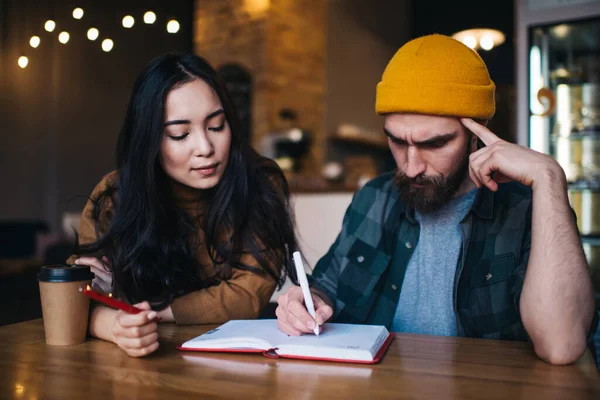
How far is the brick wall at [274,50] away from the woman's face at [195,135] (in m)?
4.00

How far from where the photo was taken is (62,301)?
Result: 1099 millimetres

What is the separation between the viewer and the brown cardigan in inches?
51.2

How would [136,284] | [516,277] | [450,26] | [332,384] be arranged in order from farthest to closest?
[450,26], [136,284], [516,277], [332,384]

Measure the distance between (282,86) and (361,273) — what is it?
4.33 m

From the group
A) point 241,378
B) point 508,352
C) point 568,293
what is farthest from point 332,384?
point 568,293

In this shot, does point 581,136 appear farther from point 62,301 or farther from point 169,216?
point 62,301

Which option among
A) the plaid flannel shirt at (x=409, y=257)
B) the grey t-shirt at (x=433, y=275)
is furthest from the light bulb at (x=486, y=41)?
the grey t-shirt at (x=433, y=275)

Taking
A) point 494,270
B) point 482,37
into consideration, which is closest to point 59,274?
point 494,270

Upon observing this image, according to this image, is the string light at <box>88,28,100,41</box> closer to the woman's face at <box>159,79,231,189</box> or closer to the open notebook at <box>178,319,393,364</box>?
the woman's face at <box>159,79,231,189</box>

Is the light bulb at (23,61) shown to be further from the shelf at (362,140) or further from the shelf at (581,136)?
the shelf at (362,140)

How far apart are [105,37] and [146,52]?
0.47 meters

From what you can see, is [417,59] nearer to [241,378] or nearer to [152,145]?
[152,145]

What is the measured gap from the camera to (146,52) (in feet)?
7.58

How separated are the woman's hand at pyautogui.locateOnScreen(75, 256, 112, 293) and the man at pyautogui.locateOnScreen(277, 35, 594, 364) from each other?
0.51 meters
